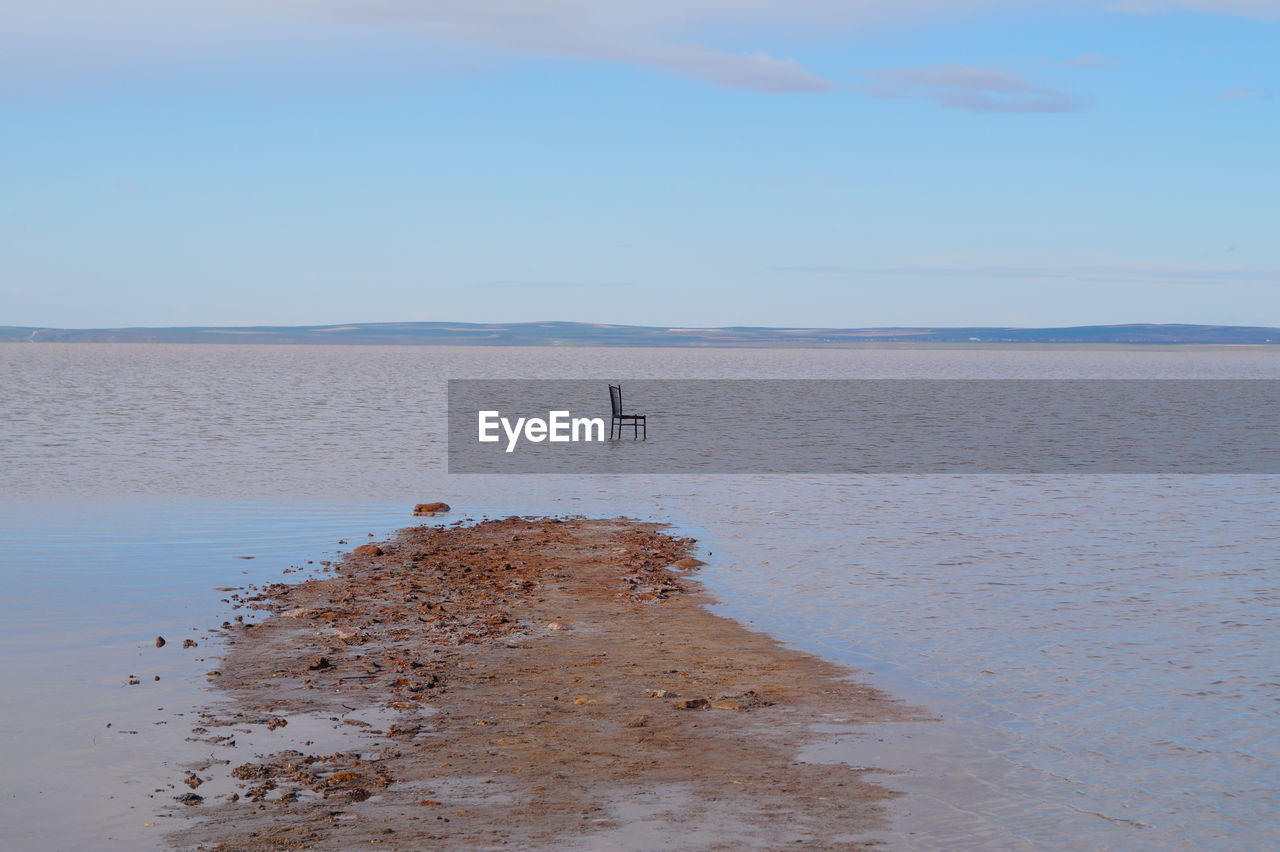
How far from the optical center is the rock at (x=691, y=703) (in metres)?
9.73

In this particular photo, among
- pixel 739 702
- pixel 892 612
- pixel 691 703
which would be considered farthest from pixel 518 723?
pixel 892 612

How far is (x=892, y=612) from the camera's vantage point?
44.9 feet

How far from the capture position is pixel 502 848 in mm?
6691

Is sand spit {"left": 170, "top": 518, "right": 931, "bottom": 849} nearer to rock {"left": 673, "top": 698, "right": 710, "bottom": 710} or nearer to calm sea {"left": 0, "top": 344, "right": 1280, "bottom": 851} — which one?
rock {"left": 673, "top": 698, "right": 710, "bottom": 710}

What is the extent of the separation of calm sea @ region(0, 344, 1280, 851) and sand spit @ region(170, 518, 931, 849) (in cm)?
43

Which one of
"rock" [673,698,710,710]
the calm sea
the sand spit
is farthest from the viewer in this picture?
"rock" [673,698,710,710]

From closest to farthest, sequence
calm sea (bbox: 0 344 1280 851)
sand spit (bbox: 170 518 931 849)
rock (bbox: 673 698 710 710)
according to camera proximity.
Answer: sand spit (bbox: 170 518 931 849)
calm sea (bbox: 0 344 1280 851)
rock (bbox: 673 698 710 710)

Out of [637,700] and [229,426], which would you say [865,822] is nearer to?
[637,700]

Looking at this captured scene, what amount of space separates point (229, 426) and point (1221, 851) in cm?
3998

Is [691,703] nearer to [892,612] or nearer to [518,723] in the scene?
[518,723]

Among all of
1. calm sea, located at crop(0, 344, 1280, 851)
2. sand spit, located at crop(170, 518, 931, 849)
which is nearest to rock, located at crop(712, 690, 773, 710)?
sand spit, located at crop(170, 518, 931, 849)

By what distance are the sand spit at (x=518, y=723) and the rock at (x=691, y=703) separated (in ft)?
0.09

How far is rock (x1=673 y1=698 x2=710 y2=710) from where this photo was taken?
383 inches

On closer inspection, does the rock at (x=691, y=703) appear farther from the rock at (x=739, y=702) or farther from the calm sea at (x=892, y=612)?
the calm sea at (x=892, y=612)
